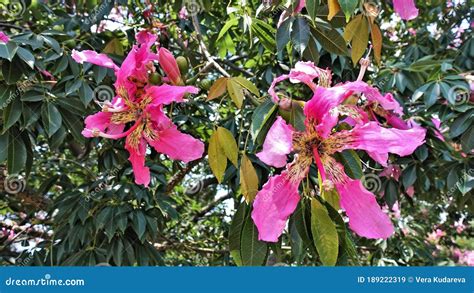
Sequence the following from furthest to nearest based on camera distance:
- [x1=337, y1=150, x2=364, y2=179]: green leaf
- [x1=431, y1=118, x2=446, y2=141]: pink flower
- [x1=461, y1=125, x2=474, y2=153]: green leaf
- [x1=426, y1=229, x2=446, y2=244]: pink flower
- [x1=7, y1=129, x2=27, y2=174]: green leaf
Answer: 1. [x1=426, y1=229, x2=446, y2=244]: pink flower
2. [x1=431, y1=118, x2=446, y2=141]: pink flower
3. [x1=461, y1=125, x2=474, y2=153]: green leaf
4. [x1=7, y1=129, x2=27, y2=174]: green leaf
5. [x1=337, y1=150, x2=364, y2=179]: green leaf

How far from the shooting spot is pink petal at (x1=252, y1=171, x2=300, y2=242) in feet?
2.90

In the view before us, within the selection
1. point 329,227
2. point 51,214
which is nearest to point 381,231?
point 329,227

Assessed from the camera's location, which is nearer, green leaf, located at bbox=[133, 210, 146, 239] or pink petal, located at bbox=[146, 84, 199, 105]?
pink petal, located at bbox=[146, 84, 199, 105]

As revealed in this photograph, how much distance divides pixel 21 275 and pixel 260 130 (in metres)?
0.97

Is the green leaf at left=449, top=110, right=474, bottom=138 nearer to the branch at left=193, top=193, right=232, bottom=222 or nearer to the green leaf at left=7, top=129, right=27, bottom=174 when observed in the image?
the green leaf at left=7, top=129, right=27, bottom=174

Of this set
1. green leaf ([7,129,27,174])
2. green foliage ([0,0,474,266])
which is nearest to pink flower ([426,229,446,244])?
green foliage ([0,0,474,266])

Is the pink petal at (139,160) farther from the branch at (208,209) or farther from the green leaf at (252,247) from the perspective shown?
the branch at (208,209)

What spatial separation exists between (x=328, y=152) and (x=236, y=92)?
0.21 meters

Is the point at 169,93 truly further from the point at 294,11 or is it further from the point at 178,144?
the point at 294,11

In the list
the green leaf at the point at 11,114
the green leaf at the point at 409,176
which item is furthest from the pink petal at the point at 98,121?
the green leaf at the point at 409,176

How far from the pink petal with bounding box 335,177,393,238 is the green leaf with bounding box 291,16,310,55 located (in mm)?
335

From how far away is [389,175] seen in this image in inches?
84.7

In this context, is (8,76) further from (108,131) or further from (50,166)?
(50,166)

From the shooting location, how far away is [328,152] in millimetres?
909
